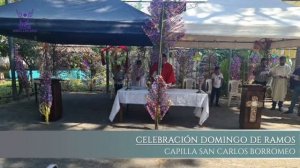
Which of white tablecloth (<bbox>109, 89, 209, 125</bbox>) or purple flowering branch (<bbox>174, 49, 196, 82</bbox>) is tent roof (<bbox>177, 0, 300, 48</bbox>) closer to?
white tablecloth (<bbox>109, 89, 209, 125</bbox>)

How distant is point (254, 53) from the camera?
12.3 metres

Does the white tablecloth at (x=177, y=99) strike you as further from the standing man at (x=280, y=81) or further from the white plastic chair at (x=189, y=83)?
the white plastic chair at (x=189, y=83)

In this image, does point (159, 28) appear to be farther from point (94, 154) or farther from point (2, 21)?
point (2, 21)

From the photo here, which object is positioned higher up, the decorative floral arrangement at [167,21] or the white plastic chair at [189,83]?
the decorative floral arrangement at [167,21]

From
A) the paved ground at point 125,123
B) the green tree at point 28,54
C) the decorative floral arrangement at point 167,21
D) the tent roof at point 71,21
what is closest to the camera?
the paved ground at point 125,123

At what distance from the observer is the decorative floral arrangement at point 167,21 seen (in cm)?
630

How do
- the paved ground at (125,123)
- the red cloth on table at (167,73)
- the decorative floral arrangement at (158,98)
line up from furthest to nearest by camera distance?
the red cloth on table at (167,73)
the decorative floral arrangement at (158,98)
the paved ground at (125,123)

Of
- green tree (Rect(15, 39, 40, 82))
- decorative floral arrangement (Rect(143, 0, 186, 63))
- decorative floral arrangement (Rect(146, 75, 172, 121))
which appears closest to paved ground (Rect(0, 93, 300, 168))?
decorative floral arrangement (Rect(146, 75, 172, 121))

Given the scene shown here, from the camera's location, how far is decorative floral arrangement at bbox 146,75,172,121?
6.55m

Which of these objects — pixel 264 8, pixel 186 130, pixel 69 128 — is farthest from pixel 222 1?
pixel 69 128

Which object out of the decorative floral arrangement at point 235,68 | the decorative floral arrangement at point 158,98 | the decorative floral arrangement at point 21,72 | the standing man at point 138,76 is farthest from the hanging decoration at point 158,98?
the decorative floral arrangement at point 235,68

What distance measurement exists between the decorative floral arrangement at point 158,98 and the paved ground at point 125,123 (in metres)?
0.52

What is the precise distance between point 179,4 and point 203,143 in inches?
103

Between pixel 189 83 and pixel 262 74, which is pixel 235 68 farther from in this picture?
pixel 262 74
